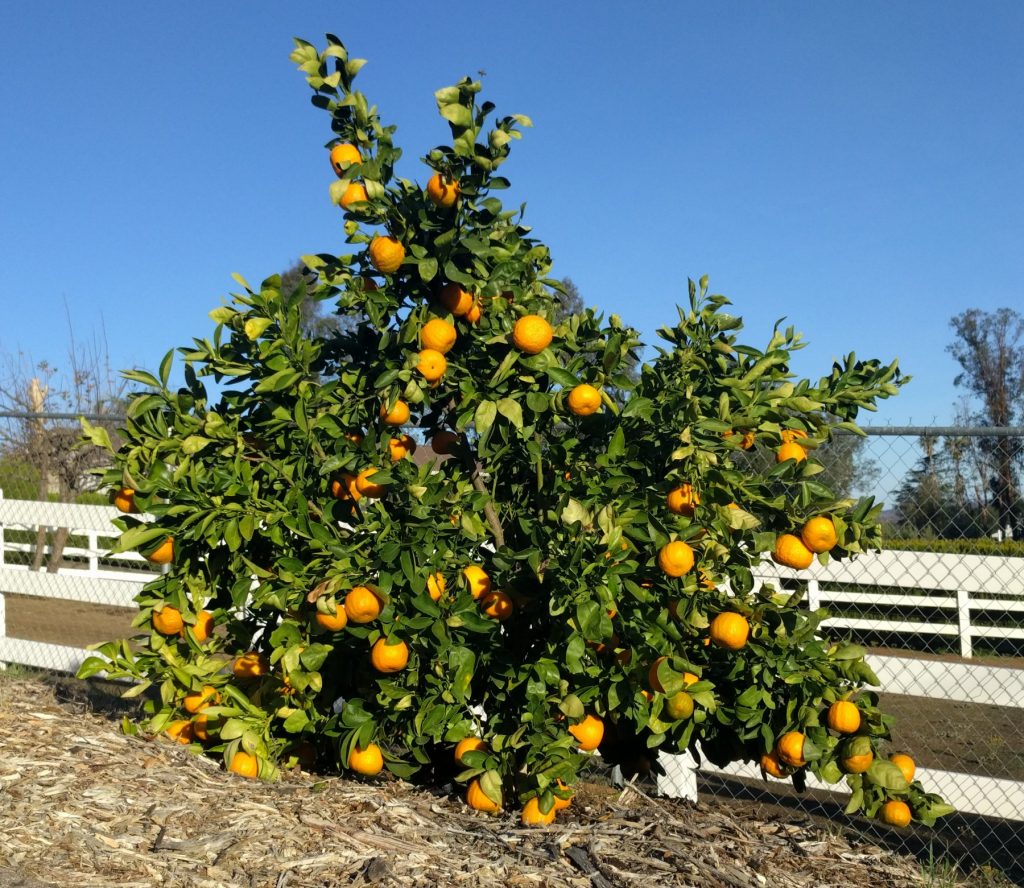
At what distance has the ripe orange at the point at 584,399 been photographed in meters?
2.88

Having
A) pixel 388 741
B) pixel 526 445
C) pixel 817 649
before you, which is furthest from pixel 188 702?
pixel 817 649

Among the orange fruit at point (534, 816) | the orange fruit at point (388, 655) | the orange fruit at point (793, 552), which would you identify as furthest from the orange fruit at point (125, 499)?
the orange fruit at point (793, 552)

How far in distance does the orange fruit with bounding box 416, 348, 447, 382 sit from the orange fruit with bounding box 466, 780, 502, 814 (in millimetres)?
1221

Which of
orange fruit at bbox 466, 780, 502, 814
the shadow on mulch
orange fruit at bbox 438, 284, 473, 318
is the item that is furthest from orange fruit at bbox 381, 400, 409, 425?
the shadow on mulch

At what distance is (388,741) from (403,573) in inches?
31.5

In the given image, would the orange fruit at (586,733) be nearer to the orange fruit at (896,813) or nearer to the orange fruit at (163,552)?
the orange fruit at (896,813)

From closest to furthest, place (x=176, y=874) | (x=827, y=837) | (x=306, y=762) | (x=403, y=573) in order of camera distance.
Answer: (x=176, y=874), (x=403, y=573), (x=827, y=837), (x=306, y=762)

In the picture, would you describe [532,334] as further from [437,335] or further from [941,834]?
[941,834]

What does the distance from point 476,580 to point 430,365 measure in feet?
2.17

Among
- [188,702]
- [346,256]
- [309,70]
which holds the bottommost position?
[188,702]

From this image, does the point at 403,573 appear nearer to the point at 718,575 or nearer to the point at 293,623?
the point at 293,623

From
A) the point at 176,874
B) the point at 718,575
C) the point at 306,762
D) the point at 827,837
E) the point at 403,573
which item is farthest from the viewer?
the point at 306,762

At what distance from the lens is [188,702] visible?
320 centimetres

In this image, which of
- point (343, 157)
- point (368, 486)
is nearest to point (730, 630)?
point (368, 486)
